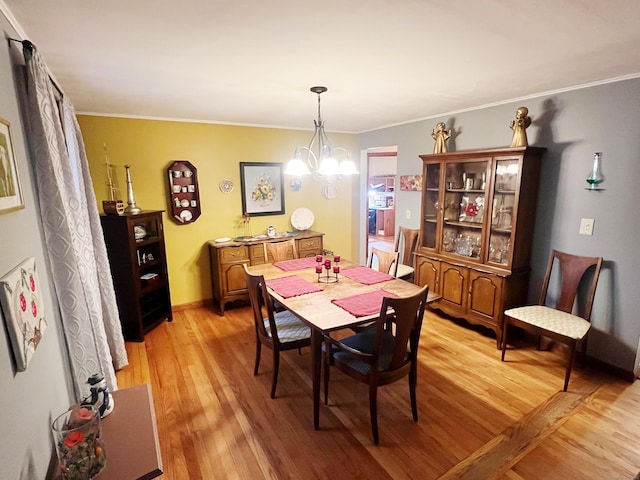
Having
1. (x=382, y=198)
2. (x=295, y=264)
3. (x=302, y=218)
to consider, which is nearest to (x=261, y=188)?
(x=302, y=218)

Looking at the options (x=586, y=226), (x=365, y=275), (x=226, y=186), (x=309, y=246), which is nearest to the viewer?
(x=586, y=226)

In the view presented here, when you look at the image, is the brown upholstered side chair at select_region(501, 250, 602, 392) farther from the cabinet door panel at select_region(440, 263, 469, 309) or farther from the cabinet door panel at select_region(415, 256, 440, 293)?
the cabinet door panel at select_region(415, 256, 440, 293)

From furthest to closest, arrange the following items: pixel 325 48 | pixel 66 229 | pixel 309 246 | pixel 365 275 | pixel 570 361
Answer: pixel 309 246, pixel 365 275, pixel 570 361, pixel 325 48, pixel 66 229

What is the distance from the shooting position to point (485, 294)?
3107 mm

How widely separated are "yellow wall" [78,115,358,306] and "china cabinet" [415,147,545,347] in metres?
1.78

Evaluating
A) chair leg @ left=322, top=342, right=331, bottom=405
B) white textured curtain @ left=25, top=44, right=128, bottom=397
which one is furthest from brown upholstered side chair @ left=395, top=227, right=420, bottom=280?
white textured curtain @ left=25, top=44, right=128, bottom=397

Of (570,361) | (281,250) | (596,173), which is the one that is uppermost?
(596,173)

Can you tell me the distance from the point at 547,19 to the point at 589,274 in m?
2.14

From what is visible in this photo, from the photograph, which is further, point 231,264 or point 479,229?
point 231,264

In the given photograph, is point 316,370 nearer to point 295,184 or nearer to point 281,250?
point 281,250

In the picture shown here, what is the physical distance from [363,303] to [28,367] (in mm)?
1692

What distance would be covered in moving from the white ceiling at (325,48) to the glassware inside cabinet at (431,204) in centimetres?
88

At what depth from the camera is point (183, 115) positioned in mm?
3461

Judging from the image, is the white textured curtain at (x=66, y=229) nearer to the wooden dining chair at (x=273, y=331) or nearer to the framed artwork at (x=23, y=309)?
the framed artwork at (x=23, y=309)
